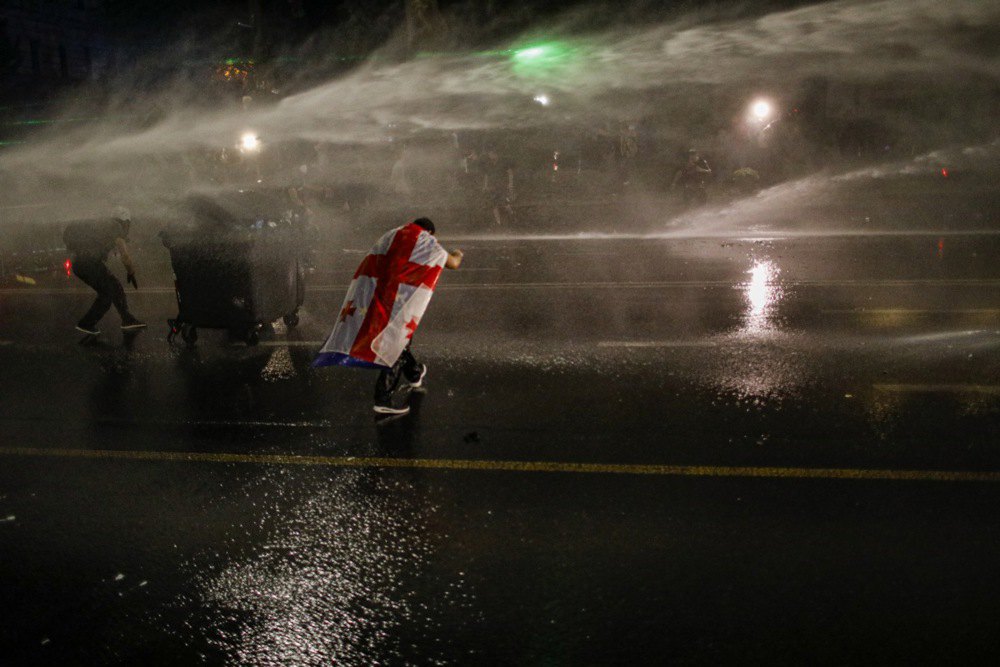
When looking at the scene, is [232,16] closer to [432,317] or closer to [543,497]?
[432,317]

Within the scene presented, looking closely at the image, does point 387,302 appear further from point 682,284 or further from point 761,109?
point 761,109

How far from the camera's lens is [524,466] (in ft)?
19.0

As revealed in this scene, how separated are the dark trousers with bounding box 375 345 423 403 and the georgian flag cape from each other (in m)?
0.23

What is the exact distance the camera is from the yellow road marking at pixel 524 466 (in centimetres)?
542

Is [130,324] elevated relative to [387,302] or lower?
lower

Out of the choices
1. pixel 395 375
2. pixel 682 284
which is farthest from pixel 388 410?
pixel 682 284

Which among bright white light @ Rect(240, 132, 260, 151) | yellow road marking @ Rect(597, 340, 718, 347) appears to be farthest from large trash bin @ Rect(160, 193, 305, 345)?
bright white light @ Rect(240, 132, 260, 151)

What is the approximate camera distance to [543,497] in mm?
5254

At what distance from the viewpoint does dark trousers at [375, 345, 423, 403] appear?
7.02 m

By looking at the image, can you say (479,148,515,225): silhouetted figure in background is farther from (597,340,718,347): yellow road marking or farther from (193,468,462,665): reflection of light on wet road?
(193,468,462,665): reflection of light on wet road

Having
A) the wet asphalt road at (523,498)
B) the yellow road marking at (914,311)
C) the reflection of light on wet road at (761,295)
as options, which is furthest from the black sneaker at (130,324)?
the yellow road marking at (914,311)

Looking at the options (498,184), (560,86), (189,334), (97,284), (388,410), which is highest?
(560,86)

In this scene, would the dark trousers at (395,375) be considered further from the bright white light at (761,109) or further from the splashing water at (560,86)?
the bright white light at (761,109)

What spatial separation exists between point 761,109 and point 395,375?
2597 cm
